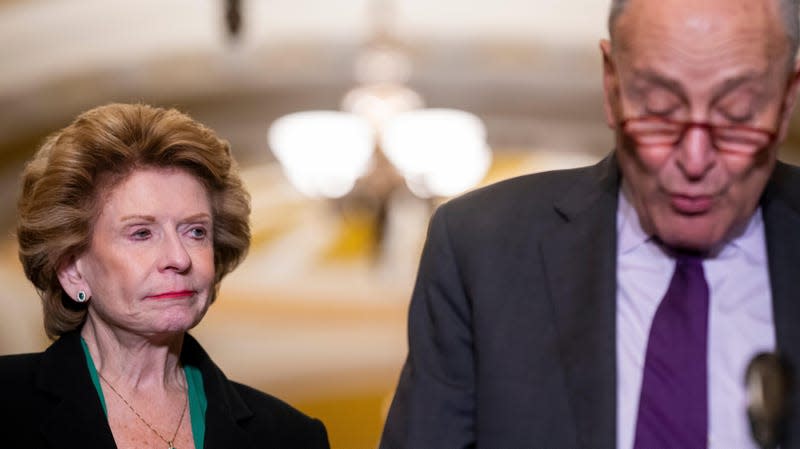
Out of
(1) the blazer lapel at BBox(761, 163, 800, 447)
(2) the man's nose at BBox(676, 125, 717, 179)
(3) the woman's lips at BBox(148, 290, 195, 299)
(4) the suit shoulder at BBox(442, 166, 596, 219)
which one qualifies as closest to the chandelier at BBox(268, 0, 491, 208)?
(3) the woman's lips at BBox(148, 290, 195, 299)

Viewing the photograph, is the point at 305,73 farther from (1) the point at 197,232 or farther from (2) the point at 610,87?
(2) the point at 610,87

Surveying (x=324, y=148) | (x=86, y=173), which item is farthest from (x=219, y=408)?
(x=324, y=148)

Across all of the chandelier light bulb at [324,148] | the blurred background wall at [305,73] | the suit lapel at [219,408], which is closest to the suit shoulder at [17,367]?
the suit lapel at [219,408]

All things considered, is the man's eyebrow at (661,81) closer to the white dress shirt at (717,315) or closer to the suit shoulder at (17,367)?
the white dress shirt at (717,315)

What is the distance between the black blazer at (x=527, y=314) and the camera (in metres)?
1.72

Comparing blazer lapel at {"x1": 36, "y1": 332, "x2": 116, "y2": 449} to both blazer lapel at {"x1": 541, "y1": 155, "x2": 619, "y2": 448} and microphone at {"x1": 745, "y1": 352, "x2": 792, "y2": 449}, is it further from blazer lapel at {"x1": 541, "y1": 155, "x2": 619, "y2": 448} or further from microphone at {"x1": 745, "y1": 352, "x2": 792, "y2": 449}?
microphone at {"x1": 745, "y1": 352, "x2": 792, "y2": 449}

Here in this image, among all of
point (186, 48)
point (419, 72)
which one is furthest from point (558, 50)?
point (186, 48)

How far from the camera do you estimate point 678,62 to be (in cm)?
157

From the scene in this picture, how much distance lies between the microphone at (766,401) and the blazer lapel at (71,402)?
44.5 inches

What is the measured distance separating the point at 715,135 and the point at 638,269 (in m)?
0.28

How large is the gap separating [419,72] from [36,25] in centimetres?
248

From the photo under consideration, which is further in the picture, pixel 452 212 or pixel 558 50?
pixel 558 50

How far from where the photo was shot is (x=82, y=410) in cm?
220

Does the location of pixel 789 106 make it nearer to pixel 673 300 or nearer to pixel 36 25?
pixel 673 300
